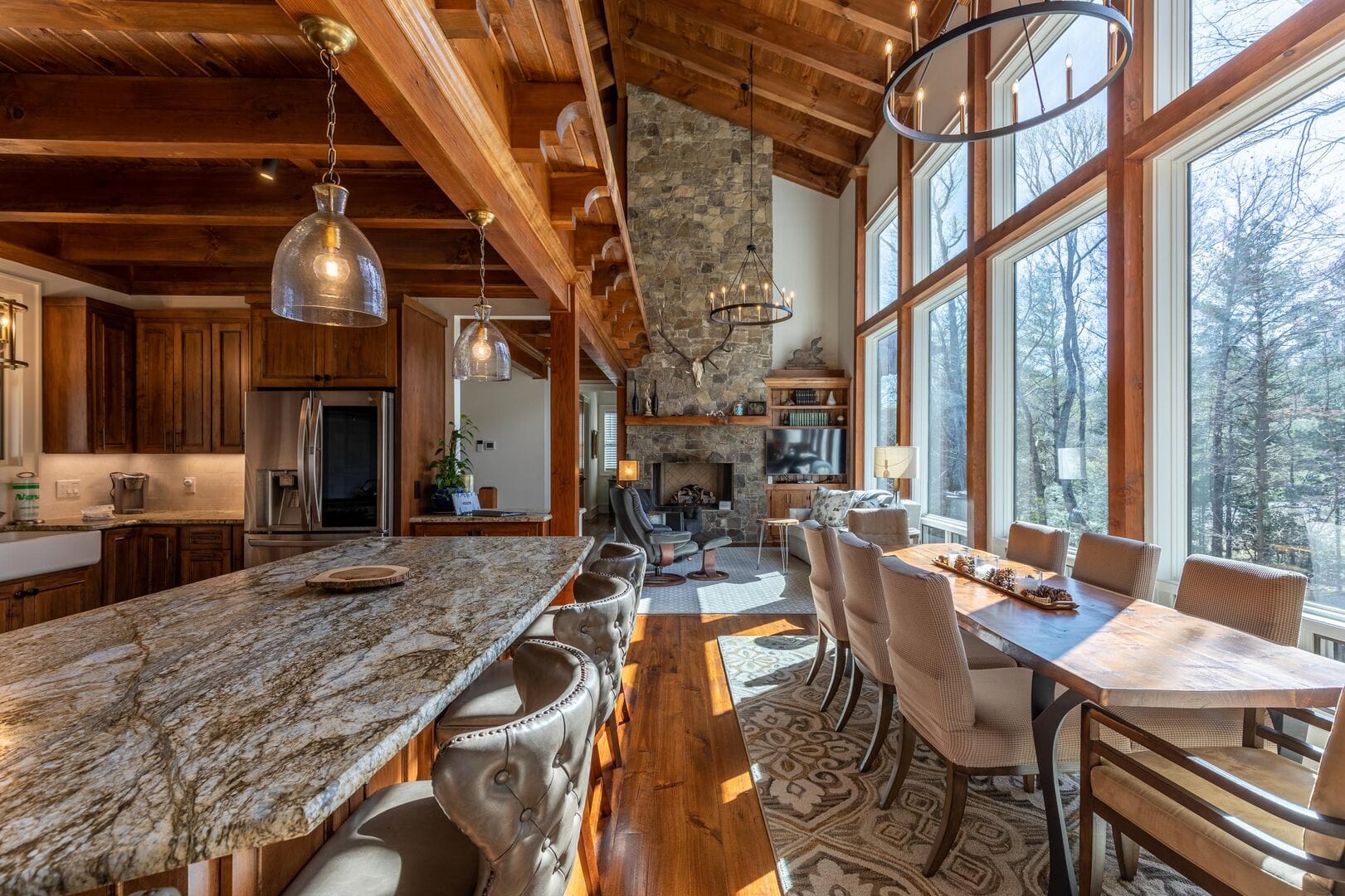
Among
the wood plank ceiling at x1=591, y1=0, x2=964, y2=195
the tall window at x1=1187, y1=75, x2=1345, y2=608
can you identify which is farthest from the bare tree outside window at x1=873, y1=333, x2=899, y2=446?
the tall window at x1=1187, y1=75, x2=1345, y2=608

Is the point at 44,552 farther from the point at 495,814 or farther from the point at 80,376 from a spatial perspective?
the point at 495,814

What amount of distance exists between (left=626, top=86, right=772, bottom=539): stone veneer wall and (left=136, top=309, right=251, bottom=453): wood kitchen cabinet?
16.2 feet

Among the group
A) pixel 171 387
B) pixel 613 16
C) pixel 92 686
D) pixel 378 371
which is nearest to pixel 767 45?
pixel 613 16

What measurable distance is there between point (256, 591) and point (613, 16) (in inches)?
277

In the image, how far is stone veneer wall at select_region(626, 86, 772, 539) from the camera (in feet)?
27.5

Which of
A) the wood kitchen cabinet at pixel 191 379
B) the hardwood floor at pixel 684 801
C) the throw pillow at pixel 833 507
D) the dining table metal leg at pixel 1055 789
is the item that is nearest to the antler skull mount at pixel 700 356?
the throw pillow at pixel 833 507

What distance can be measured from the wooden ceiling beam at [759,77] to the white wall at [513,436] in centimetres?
459

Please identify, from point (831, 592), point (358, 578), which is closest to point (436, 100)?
point (358, 578)

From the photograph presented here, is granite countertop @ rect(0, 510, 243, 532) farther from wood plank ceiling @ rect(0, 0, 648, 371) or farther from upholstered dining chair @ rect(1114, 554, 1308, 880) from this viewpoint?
upholstered dining chair @ rect(1114, 554, 1308, 880)

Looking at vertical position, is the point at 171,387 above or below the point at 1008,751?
above

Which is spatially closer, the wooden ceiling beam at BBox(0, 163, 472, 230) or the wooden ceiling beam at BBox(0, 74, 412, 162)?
the wooden ceiling beam at BBox(0, 74, 412, 162)

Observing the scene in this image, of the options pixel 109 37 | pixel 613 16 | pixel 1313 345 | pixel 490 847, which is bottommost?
pixel 490 847

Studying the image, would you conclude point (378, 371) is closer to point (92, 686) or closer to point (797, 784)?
point (92, 686)

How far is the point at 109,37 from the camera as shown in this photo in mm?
1853
